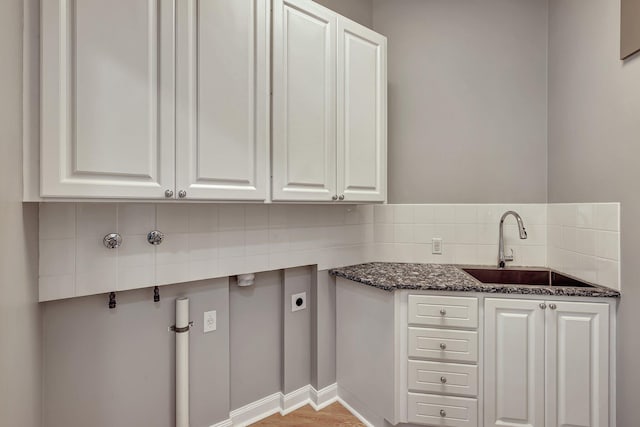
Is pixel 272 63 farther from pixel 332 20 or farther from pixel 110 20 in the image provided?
pixel 110 20

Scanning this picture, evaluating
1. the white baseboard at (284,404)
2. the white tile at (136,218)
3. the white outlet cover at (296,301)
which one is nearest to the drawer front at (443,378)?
the white baseboard at (284,404)

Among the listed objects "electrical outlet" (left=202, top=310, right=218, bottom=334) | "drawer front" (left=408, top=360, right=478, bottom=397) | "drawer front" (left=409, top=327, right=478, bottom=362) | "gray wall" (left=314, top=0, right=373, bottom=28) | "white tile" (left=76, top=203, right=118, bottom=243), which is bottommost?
"drawer front" (left=408, top=360, right=478, bottom=397)

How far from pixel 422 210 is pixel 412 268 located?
465mm

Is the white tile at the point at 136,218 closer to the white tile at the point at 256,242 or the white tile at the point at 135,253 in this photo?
the white tile at the point at 135,253

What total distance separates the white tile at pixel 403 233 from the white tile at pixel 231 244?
1184 mm

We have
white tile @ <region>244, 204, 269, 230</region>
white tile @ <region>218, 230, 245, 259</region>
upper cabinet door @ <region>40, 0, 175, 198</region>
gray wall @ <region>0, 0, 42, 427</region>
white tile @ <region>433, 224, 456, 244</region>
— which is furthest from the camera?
white tile @ <region>433, 224, 456, 244</region>

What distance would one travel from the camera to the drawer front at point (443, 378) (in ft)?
5.54

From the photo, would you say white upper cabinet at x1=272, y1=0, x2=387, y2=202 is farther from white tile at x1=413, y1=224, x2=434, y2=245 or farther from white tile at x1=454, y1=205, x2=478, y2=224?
white tile at x1=454, y1=205, x2=478, y2=224

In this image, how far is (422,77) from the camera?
2387 millimetres

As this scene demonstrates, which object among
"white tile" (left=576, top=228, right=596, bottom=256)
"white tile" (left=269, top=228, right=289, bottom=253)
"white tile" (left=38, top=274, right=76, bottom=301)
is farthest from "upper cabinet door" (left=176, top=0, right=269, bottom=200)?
"white tile" (left=576, top=228, right=596, bottom=256)

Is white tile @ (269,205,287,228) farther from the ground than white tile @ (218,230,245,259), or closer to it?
farther from the ground

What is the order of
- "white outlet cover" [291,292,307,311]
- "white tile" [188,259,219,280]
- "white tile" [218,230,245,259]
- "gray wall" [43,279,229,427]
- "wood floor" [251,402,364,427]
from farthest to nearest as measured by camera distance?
"white outlet cover" [291,292,307,311]
"wood floor" [251,402,364,427]
"white tile" [218,230,245,259]
"white tile" [188,259,219,280]
"gray wall" [43,279,229,427]

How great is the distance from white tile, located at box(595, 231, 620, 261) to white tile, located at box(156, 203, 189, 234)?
2.13 meters

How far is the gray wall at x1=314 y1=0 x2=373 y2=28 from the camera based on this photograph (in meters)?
2.22
